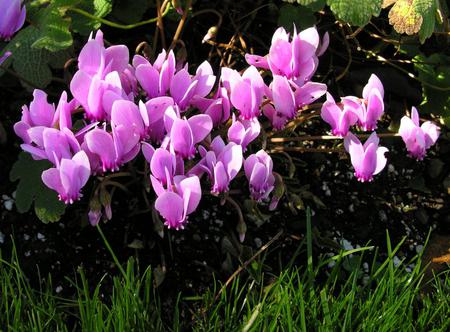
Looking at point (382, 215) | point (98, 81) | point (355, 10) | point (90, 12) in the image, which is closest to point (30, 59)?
point (90, 12)

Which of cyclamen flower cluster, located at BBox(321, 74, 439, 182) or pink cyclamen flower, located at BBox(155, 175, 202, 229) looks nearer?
pink cyclamen flower, located at BBox(155, 175, 202, 229)

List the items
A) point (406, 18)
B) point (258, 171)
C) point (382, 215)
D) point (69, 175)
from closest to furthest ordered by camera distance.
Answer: point (69, 175)
point (258, 171)
point (406, 18)
point (382, 215)

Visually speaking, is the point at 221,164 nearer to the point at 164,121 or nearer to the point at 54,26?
the point at 164,121

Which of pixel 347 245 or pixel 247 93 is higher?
pixel 247 93

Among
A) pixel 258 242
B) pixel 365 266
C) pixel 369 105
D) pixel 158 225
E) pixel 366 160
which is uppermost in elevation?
pixel 369 105

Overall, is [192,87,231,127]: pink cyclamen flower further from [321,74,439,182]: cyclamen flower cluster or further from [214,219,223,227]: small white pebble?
[214,219,223,227]: small white pebble

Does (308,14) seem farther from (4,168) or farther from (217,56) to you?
(4,168)

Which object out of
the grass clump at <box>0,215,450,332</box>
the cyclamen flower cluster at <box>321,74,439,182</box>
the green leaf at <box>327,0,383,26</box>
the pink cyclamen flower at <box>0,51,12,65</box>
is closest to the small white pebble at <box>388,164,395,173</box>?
the grass clump at <box>0,215,450,332</box>

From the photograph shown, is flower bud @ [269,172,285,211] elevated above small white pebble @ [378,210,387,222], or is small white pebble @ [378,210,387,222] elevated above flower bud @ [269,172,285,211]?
flower bud @ [269,172,285,211]
